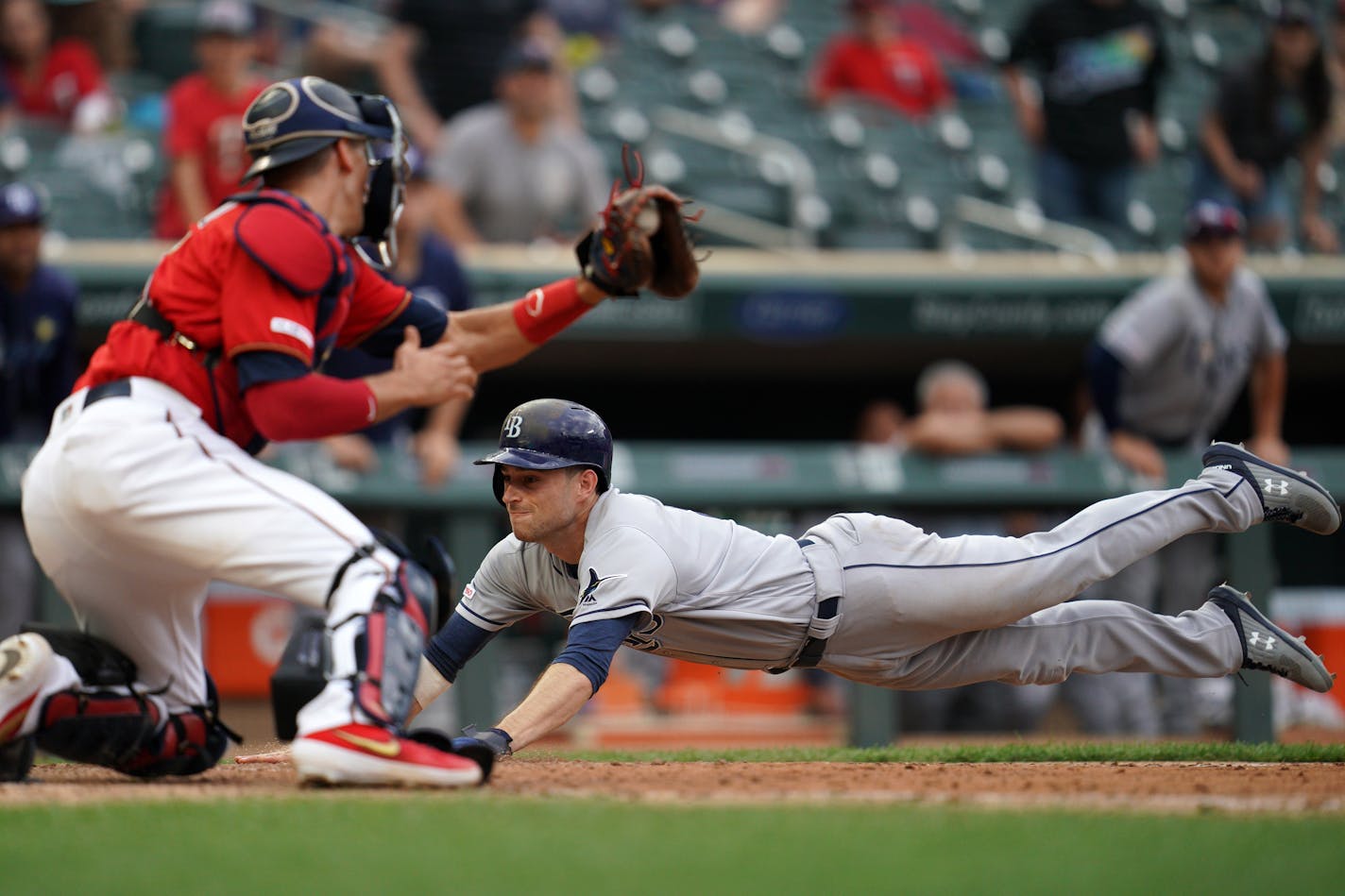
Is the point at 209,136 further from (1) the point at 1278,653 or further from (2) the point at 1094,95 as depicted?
(1) the point at 1278,653

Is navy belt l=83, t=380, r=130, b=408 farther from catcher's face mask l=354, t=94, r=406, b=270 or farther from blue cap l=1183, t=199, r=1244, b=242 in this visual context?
blue cap l=1183, t=199, r=1244, b=242

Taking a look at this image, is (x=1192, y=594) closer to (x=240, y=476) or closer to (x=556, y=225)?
(x=556, y=225)

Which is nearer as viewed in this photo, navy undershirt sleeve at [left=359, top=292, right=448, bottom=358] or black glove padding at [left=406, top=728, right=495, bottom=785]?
black glove padding at [left=406, top=728, right=495, bottom=785]

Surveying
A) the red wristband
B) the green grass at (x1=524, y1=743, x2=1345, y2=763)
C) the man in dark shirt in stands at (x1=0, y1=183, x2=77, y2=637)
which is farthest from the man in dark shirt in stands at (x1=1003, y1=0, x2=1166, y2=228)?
the red wristband

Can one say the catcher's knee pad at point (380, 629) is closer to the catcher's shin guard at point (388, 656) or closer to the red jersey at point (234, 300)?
the catcher's shin guard at point (388, 656)

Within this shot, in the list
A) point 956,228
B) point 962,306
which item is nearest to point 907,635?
point 962,306

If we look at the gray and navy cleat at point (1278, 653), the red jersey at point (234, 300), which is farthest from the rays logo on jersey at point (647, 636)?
the gray and navy cleat at point (1278, 653)
